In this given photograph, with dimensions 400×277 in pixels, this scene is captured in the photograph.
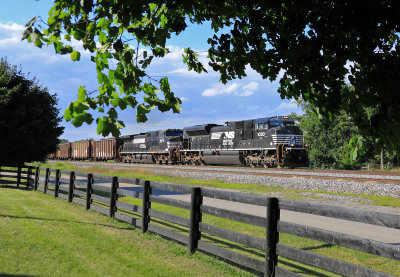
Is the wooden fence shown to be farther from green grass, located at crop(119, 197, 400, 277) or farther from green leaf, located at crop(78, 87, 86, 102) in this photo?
green leaf, located at crop(78, 87, 86, 102)

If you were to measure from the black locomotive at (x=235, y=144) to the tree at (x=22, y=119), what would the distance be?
16671mm

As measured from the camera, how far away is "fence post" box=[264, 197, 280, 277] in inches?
204

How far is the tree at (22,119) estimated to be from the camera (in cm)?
1833

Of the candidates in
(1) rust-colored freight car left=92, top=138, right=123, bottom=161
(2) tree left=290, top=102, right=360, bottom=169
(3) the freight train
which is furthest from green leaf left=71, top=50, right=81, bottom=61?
(1) rust-colored freight car left=92, top=138, right=123, bottom=161

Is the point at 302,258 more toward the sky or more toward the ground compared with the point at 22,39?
more toward the ground

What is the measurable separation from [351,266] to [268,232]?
1.27 meters

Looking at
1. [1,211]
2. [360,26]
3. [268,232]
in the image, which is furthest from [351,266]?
[1,211]

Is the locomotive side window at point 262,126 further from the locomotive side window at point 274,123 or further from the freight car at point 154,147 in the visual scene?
the freight car at point 154,147

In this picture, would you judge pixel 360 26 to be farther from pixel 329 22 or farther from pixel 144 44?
pixel 144 44

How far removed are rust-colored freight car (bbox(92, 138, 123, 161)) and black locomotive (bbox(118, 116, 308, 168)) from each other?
9.49 meters

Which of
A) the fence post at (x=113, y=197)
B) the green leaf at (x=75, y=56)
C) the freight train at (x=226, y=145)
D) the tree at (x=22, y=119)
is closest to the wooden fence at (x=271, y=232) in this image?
the fence post at (x=113, y=197)

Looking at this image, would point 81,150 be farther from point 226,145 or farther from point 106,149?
Result: point 226,145

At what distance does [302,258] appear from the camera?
4738 mm

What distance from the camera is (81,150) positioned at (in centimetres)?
6141
